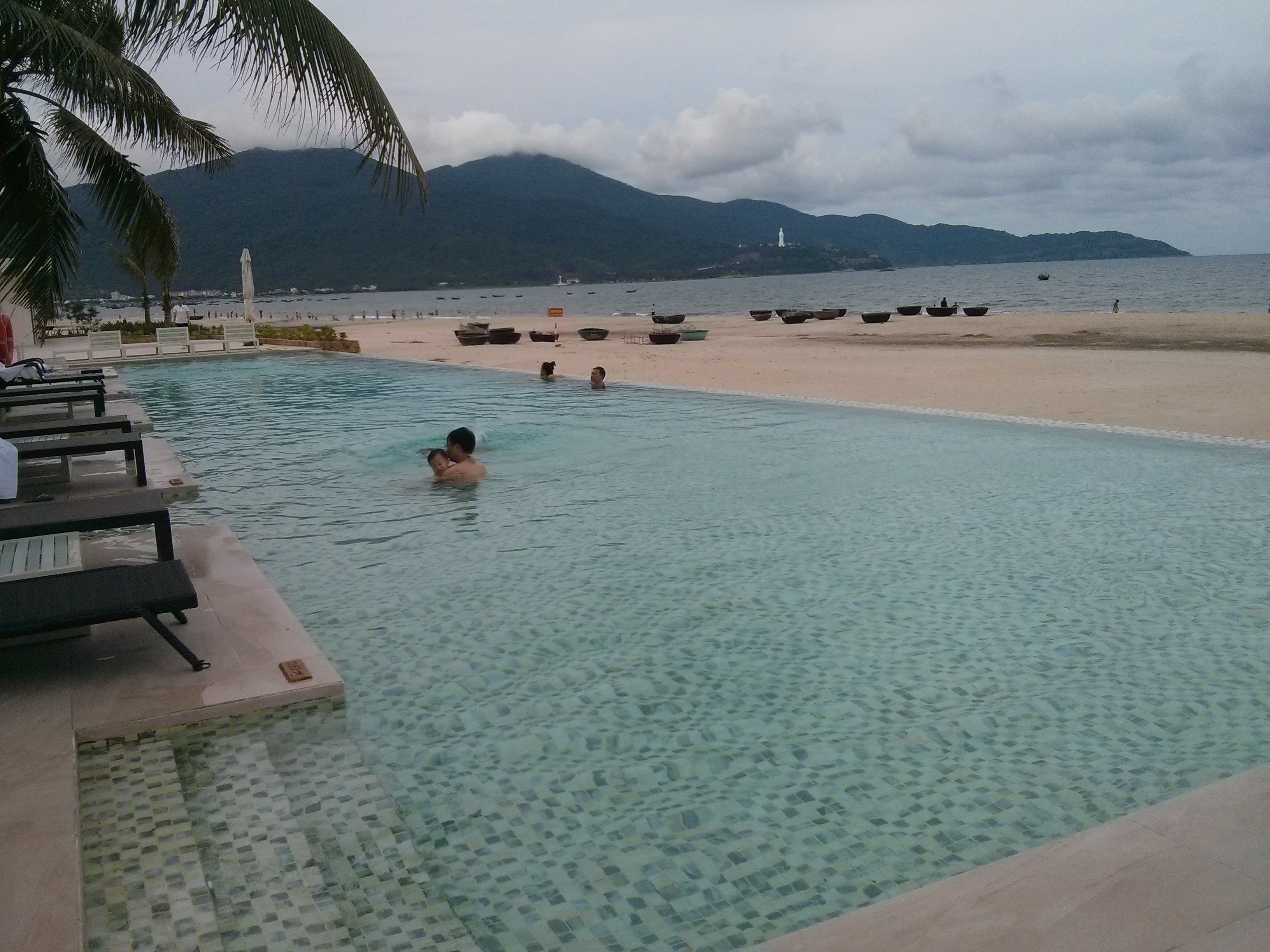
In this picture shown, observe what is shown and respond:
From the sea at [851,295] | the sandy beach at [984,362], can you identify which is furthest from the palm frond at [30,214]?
the sea at [851,295]

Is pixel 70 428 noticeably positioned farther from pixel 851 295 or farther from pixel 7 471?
pixel 851 295

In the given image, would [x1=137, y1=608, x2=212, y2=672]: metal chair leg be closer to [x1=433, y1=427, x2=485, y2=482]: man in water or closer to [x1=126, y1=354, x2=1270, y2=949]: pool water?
[x1=126, y1=354, x2=1270, y2=949]: pool water

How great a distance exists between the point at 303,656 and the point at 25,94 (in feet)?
26.1

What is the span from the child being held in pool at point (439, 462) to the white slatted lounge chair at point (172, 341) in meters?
15.8

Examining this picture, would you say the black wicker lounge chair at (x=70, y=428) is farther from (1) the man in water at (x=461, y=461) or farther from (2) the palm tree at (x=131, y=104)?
(1) the man in water at (x=461, y=461)

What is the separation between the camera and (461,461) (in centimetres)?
886

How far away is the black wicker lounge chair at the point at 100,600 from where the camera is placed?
11.2 feet

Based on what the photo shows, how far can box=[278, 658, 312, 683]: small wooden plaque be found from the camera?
374cm

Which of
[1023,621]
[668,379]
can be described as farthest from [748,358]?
[1023,621]

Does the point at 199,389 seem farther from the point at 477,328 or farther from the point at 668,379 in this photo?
the point at 477,328

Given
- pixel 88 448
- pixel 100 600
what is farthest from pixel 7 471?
pixel 100 600

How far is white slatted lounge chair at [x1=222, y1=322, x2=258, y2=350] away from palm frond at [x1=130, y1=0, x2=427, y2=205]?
1978 cm

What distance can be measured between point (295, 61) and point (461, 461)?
449cm

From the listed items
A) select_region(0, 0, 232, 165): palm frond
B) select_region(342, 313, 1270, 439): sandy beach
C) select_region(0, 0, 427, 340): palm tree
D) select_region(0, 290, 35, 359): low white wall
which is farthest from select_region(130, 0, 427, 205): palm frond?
select_region(0, 290, 35, 359): low white wall
